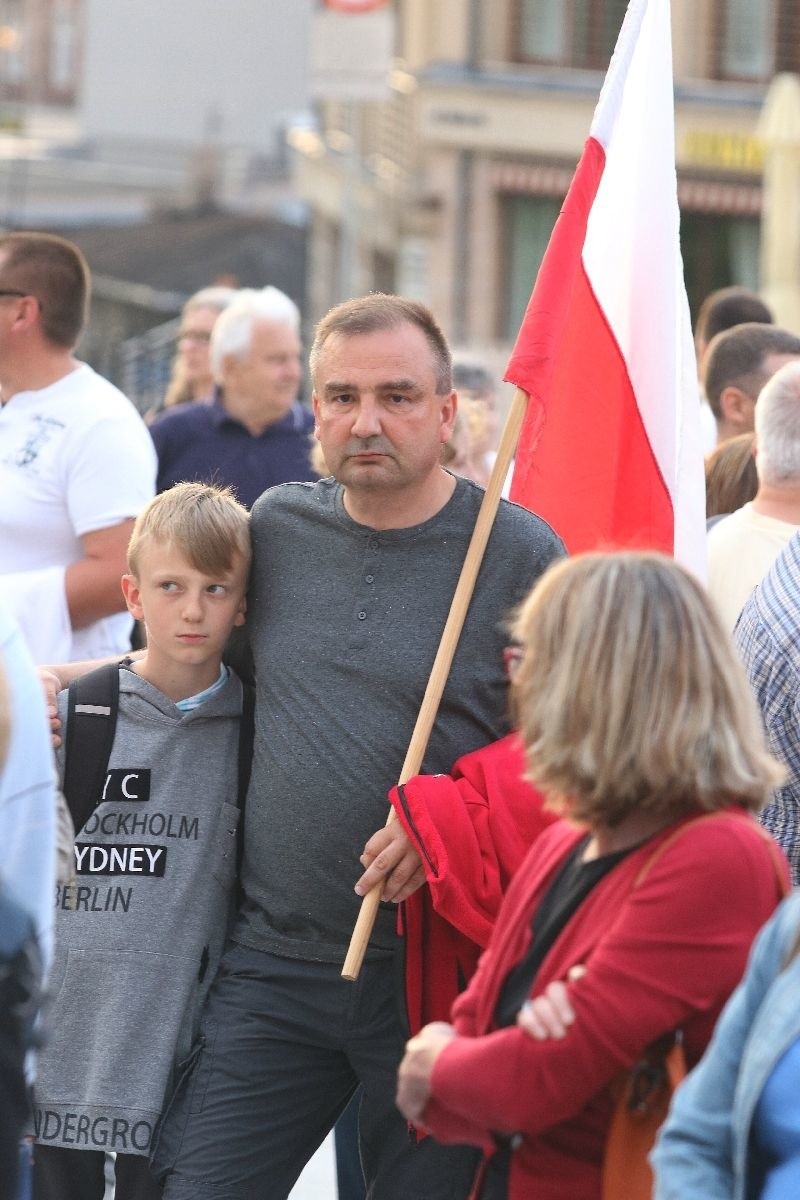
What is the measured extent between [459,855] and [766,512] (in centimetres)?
165

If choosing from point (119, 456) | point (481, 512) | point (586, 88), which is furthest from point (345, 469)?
point (586, 88)

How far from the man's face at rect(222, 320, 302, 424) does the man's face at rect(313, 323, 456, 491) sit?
3332 millimetres

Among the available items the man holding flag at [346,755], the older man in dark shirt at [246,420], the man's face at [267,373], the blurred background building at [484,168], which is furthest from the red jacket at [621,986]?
the blurred background building at [484,168]

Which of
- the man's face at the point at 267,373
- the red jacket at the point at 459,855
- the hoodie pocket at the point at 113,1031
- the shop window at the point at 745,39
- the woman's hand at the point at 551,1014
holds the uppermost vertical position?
the shop window at the point at 745,39

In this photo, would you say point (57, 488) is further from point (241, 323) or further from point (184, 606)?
point (241, 323)

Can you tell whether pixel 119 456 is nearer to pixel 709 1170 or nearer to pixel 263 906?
pixel 263 906

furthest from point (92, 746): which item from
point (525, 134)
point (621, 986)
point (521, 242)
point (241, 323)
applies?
point (521, 242)

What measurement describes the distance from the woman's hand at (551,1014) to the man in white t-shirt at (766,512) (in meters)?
2.20

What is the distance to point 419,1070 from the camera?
274 centimetres

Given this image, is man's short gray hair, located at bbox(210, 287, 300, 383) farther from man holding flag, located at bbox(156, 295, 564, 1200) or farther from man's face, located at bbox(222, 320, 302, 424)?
man holding flag, located at bbox(156, 295, 564, 1200)

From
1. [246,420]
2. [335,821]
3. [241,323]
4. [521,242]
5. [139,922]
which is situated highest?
[241,323]

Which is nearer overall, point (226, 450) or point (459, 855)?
point (459, 855)

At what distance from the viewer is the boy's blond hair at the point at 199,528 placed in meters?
3.85

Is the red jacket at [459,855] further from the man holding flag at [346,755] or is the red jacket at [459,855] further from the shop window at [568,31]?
the shop window at [568,31]
